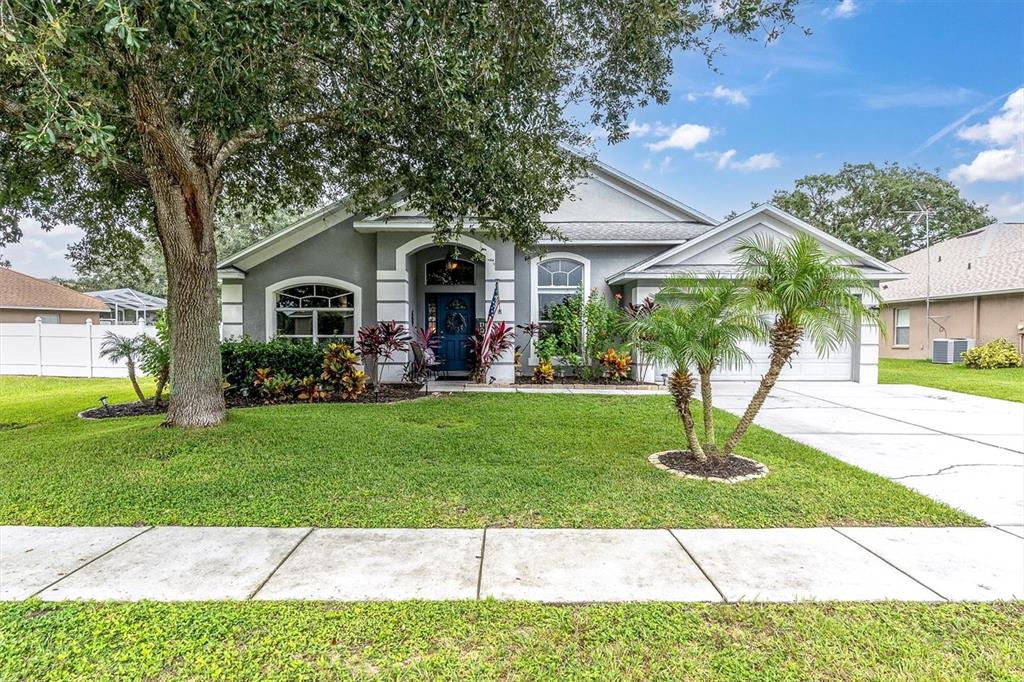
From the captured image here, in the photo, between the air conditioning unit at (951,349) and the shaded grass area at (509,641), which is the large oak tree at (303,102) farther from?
the air conditioning unit at (951,349)

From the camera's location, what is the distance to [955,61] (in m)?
15.3

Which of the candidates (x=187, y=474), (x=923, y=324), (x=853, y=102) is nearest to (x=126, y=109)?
(x=187, y=474)

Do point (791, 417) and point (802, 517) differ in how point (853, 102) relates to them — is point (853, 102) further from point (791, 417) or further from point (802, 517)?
point (802, 517)

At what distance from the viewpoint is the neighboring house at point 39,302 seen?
72.2ft

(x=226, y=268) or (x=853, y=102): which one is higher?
(x=853, y=102)

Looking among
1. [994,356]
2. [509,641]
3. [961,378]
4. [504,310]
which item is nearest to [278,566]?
[509,641]

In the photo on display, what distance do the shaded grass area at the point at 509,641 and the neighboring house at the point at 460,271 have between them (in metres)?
9.07

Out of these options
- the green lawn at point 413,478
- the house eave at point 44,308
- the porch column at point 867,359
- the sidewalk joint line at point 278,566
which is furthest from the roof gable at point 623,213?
the house eave at point 44,308

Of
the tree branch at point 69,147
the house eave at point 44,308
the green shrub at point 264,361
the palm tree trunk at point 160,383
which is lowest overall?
the palm tree trunk at point 160,383

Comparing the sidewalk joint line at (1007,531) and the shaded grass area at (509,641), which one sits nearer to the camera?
the shaded grass area at (509,641)

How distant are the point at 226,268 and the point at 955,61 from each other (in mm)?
21982

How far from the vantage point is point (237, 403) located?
9641 mm

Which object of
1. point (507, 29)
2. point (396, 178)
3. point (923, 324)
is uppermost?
point (507, 29)

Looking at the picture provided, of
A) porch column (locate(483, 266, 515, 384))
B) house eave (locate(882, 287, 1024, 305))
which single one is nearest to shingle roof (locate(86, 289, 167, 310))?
porch column (locate(483, 266, 515, 384))
